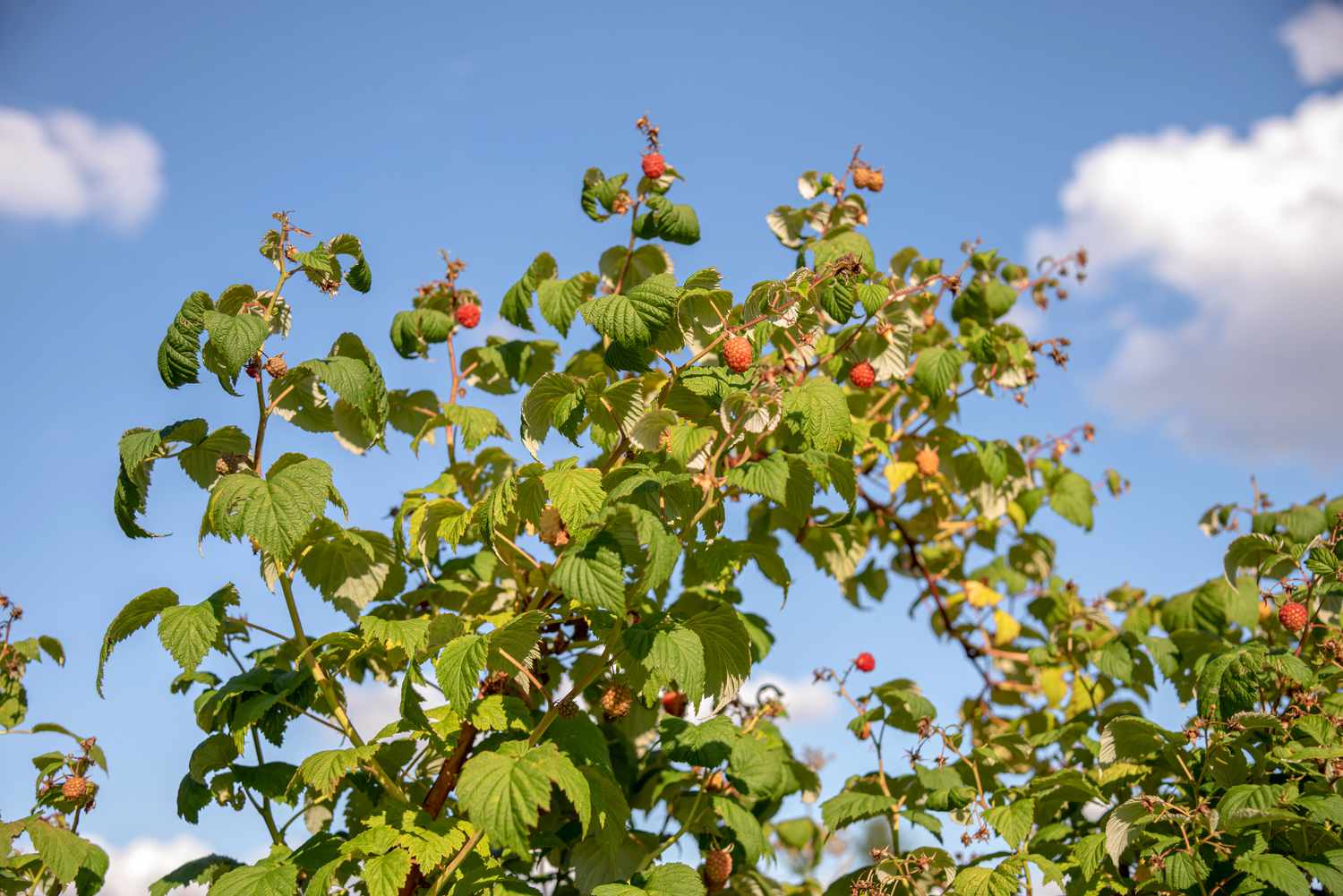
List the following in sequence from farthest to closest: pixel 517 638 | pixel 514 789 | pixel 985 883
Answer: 1. pixel 985 883
2. pixel 517 638
3. pixel 514 789

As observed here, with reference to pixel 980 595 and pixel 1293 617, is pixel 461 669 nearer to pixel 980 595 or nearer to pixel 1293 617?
pixel 1293 617

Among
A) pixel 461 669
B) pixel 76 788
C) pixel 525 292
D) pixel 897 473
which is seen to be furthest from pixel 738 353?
pixel 76 788

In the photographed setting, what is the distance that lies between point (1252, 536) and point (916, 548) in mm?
1662

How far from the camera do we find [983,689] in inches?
185

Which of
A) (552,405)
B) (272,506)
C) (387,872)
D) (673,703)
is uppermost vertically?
(552,405)

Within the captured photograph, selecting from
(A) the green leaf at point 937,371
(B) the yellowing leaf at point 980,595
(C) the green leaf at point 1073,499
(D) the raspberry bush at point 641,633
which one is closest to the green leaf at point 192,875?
(D) the raspberry bush at point 641,633

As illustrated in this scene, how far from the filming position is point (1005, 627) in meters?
4.59

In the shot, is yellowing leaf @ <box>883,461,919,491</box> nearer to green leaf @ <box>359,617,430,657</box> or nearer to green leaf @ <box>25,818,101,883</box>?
green leaf @ <box>359,617,430,657</box>

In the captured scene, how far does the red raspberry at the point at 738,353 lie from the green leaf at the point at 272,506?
937 millimetres

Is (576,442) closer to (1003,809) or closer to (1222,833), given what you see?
(1003,809)

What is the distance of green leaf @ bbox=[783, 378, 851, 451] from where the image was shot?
8.45 ft

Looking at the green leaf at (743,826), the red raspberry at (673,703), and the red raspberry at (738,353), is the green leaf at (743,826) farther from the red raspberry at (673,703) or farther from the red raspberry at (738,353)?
the red raspberry at (738,353)

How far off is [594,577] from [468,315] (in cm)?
157

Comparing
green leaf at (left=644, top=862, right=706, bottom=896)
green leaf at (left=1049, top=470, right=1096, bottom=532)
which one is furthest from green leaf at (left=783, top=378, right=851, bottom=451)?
green leaf at (left=1049, top=470, right=1096, bottom=532)
